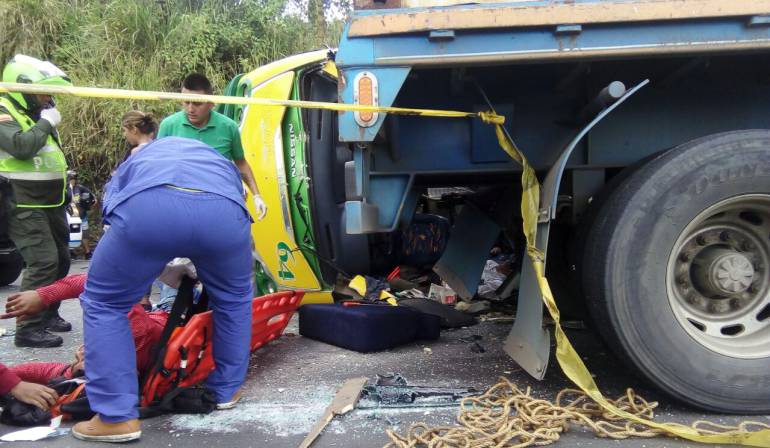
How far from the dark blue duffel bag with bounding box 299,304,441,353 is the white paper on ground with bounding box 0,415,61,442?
152cm

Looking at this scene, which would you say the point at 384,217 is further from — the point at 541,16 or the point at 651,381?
the point at 651,381

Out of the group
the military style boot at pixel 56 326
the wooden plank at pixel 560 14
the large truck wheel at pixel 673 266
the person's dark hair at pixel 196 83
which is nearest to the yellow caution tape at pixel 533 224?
the large truck wheel at pixel 673 266

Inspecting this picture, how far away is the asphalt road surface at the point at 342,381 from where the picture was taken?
→ 7.57 feet

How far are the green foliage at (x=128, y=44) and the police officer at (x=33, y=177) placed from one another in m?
5.69

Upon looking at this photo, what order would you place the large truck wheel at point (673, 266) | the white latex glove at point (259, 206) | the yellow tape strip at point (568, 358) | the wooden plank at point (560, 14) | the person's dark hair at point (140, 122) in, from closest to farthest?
1. the yellow tape strip at point (568, 358)
2. the wooden plank at point (560, 14)
3. the large truck wheel at point (673, 266)
4. the white latex glove at point (259, 206)
5. the person's dark hair at point (140, 122)

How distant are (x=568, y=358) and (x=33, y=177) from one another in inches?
133

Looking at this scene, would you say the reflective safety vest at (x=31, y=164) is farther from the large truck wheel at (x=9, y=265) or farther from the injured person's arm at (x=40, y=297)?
the large truck wheel at (x=9, y=265)

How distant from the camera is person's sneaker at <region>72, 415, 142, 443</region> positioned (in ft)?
7.45

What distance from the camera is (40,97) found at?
386 cm

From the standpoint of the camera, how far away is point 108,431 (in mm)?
2271

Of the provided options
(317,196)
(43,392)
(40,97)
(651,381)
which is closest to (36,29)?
(40,97)

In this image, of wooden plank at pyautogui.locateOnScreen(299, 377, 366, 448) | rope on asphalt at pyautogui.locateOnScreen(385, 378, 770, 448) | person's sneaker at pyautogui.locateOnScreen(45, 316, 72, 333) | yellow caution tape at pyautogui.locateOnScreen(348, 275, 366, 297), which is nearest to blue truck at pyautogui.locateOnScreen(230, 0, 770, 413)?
rope on asphalt at pyautogui.locateOnScreen(385, 378, 770, 448)

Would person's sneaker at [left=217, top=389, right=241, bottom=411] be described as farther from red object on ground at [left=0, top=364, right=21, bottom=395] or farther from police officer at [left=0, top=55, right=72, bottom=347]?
police officer at [left=0, top=55, right=72, bottom=347]

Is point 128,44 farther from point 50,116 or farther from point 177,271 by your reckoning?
point 177,271
